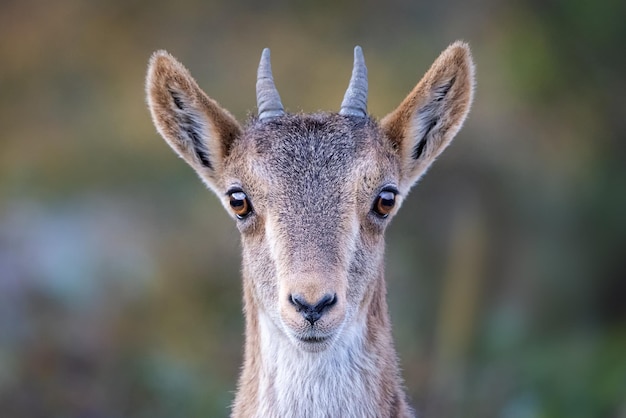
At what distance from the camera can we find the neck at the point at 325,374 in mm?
8172

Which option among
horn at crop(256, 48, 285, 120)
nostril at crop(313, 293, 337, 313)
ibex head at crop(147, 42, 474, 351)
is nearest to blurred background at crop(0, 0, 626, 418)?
A: ibex head at crop(147, 42, 474, 351)

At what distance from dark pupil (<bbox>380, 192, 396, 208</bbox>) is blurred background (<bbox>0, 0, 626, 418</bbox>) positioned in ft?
25.5

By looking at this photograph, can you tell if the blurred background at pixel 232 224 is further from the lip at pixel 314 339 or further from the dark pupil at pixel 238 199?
the lip at pixel 314 339

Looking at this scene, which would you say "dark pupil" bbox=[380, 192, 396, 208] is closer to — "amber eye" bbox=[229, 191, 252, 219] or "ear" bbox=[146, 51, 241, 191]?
"amber eye" bbox=[229, 191, 252, 219]

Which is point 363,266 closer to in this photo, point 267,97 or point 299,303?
point 299,303

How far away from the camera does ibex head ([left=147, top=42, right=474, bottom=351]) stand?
780cm

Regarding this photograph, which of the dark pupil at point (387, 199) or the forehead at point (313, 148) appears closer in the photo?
the forehead at point (313, 148)

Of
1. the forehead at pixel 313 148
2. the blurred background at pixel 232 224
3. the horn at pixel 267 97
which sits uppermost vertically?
the horn at pixel 267 97

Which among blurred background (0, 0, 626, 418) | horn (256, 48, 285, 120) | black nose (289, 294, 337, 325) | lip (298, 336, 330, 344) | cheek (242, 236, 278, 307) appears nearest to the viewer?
black nose (289, 294, 337, 325)

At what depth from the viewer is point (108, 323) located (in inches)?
691

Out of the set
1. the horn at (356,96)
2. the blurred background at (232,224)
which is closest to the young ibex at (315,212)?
the horn at (356,96)

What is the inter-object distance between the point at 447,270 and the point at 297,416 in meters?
10.1

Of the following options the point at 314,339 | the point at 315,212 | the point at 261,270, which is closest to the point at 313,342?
the point at 314,339

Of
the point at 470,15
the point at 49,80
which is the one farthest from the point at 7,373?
the point at 470,15
